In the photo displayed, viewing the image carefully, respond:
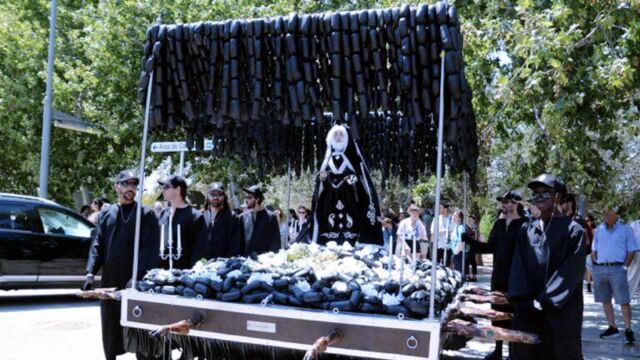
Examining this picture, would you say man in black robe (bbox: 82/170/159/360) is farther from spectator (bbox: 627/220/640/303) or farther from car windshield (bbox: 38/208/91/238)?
spectator (bbox: 627/220/640/303)

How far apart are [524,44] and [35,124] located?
18334 millimetres

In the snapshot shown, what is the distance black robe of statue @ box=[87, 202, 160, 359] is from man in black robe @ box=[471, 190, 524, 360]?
3.74 metres

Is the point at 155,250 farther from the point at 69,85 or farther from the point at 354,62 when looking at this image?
the point at 69,85

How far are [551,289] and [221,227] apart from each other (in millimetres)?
4175

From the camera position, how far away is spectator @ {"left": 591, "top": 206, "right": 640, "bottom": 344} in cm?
933

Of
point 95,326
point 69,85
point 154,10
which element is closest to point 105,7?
point 154,10

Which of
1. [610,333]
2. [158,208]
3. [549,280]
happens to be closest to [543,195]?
[549,280]

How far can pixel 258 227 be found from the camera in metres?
8.74

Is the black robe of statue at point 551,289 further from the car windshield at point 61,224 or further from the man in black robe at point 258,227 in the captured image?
the car windshield at point 61,224

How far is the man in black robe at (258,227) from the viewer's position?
28.5 feet

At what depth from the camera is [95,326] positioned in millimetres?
10242

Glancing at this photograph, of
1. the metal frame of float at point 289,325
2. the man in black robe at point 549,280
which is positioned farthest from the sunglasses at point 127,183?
the man in black robe at point 549,280

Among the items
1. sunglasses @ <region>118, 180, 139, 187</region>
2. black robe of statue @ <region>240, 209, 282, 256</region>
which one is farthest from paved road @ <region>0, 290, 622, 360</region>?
sunglasses @ <region>118, 180, 139, 187</region>

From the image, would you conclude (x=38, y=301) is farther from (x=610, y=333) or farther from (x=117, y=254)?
(x=610, y=333)
